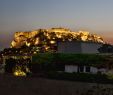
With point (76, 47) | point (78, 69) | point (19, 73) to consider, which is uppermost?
point (76, 47)

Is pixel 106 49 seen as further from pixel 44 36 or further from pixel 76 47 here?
pixel 44 36

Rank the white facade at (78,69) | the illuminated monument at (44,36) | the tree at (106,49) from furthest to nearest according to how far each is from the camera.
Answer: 1. the illuminated monument at (44,36)
2. the tree at (106,49)
3. the white facade at (78,69)

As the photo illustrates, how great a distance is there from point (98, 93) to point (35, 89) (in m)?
5.68

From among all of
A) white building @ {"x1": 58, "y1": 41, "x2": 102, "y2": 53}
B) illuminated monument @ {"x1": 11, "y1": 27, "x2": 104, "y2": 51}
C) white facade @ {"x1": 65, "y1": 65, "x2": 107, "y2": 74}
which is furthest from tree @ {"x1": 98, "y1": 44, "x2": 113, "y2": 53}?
illuminated monument @ {"x1": 11, "y1": 27, "x2": 104, "y2": 51}

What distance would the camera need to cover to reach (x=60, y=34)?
572 feet

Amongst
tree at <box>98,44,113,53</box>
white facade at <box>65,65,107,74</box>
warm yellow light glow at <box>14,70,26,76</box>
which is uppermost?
tree at <box>98,44,113,53</box>

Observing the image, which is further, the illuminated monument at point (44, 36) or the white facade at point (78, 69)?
the illuminated monument at point (44, 36)

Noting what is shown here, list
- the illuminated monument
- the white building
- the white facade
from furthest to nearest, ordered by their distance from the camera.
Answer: the illuminated monument → the white building → the white facade

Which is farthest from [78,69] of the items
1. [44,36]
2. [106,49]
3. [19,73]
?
[44,36]

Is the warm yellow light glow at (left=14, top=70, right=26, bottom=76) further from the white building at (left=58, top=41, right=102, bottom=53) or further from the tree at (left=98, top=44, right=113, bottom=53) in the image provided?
the tree at (left=98, top=44, right=113, bottom=53)

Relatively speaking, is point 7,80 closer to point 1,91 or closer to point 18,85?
point 18,85

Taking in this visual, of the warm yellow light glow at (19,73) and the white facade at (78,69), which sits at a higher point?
the white facade at (78,69)

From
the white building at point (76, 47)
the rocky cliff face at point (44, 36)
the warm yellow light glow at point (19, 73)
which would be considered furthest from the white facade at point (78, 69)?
the rocky cliff face at point (44, 36)

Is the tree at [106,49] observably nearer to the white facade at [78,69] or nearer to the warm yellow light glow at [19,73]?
the white facade at [78,69]
